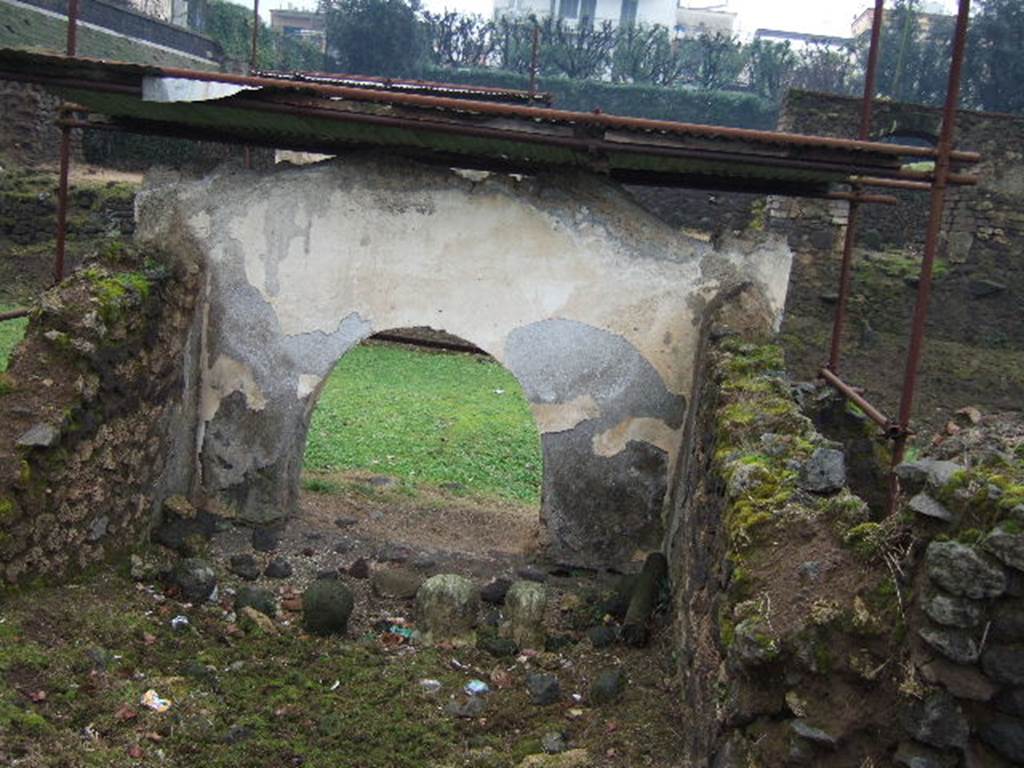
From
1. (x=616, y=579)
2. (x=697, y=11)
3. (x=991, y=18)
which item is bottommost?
(x=616, y=579)

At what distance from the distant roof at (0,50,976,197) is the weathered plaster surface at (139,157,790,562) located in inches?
20.2

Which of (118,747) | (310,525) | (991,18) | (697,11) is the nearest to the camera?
(118,747)

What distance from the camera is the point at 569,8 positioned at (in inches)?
1962

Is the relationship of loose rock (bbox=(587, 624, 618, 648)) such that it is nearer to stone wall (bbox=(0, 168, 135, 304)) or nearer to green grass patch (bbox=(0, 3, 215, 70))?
stone wall (bbox=(0, 168, 135, 304))

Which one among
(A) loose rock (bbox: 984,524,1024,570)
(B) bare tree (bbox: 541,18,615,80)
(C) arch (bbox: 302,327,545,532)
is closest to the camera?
(A) loose rock (bbox: 984,524,1024,570)

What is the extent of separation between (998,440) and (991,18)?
26.6 m

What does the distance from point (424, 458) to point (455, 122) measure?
498 centimetres

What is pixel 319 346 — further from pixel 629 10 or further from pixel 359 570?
pixel 629 10

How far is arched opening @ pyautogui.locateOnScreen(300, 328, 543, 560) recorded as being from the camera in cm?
775

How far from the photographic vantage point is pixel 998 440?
5.13 metres

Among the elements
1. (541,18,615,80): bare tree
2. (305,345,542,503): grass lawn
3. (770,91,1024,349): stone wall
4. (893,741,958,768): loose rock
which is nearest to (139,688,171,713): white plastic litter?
(893,741,958,768): loose rock

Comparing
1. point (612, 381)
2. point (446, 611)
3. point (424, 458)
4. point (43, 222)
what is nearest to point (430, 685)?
point (446, 611)

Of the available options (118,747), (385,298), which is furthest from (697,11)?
(118,747)

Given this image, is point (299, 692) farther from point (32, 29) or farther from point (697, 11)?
point (697, 11)
